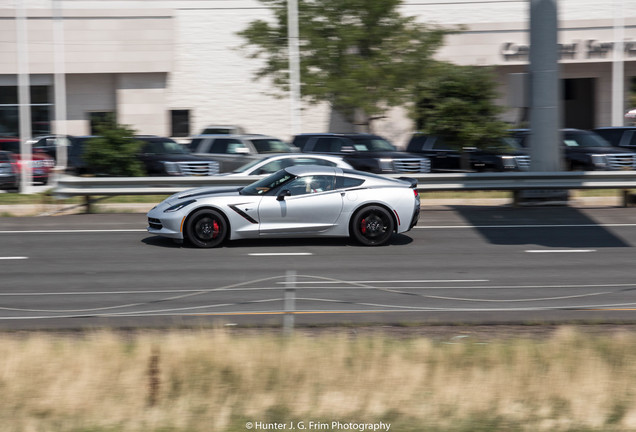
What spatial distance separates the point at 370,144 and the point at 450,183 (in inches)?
273

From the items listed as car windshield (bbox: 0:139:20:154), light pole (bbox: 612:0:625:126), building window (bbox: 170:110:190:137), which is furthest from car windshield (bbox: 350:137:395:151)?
building window (bbox: 170:110:190:137)

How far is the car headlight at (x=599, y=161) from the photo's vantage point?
25575mm

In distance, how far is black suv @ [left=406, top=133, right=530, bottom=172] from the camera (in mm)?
25609

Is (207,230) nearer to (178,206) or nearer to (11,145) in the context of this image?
(178,206)

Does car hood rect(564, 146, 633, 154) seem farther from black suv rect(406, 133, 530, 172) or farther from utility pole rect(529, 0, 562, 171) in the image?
utility pole rect(529, 0, 562, 171)

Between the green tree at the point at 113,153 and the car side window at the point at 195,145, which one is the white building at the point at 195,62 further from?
the green tree at the point at 113,153

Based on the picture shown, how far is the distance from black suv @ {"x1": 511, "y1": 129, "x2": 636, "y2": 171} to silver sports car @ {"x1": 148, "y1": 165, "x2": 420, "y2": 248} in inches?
476

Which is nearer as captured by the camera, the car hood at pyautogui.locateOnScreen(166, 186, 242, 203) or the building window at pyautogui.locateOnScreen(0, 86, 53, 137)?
the car hood at pyautogui.locateOnScreen(166, 186, 242, 203)

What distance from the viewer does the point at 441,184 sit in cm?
1927

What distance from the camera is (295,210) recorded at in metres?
14.4

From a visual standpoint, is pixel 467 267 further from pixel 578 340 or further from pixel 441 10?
pixel 441 10

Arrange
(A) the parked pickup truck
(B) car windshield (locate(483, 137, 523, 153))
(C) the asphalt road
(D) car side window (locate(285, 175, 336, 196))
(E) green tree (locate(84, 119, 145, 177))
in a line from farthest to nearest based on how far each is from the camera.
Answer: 1. (A) the parked pickup truck
2. (B) car windshield (locate(483, 137, 523, 153))
3. (E) green tree (locate(84, 119, 145, 177))
4. (D) car side window (locate(285, 175, 336, 196))
5. (C) the asphalt road

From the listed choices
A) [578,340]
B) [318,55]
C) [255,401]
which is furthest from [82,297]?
[318,55]

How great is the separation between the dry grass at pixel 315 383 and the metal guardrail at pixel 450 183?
10913mm
